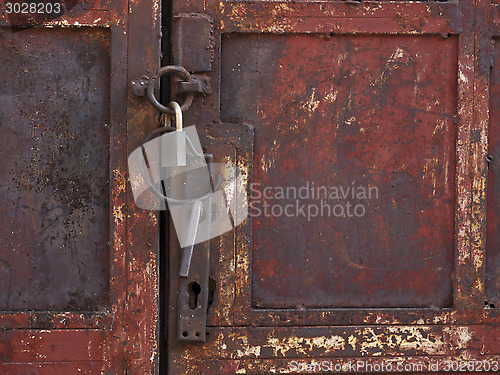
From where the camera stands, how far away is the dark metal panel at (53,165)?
1.12 meters

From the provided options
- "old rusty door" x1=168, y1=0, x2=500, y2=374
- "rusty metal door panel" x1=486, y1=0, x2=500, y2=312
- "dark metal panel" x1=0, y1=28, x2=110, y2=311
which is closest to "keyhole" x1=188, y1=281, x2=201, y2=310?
"old rusty door" x1=168, y1=0, x2=500, y2=374

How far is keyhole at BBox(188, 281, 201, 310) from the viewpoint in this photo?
1.14 meters

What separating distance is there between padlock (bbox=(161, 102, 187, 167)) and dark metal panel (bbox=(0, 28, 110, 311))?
0.13 m

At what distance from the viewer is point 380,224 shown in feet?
3.81

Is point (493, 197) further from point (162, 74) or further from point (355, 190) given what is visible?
point (162, 74)

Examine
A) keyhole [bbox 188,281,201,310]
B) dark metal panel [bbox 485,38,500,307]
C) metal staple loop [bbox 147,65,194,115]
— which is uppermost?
metal staple loop [bbox 147,65,194,115]

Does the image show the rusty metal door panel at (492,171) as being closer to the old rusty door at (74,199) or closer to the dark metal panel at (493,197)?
the dark metal panel at (493,197)

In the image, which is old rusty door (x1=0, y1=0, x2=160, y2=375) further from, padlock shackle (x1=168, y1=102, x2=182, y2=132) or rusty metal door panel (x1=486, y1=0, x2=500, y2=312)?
rusty metal door panel (x1=486, y1=0, x2=500, y2=312)

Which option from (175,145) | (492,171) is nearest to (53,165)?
(175,145)

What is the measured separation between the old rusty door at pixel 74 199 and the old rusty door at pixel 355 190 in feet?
0.39

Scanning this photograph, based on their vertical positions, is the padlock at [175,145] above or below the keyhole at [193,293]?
above

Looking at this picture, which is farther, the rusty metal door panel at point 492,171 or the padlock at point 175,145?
the rusty metal door panel at point 492,171

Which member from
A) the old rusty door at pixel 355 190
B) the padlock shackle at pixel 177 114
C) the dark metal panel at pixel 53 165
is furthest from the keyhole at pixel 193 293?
the padlock shackle at pixel 177 114

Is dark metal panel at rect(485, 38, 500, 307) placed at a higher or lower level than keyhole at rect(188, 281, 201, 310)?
higher
